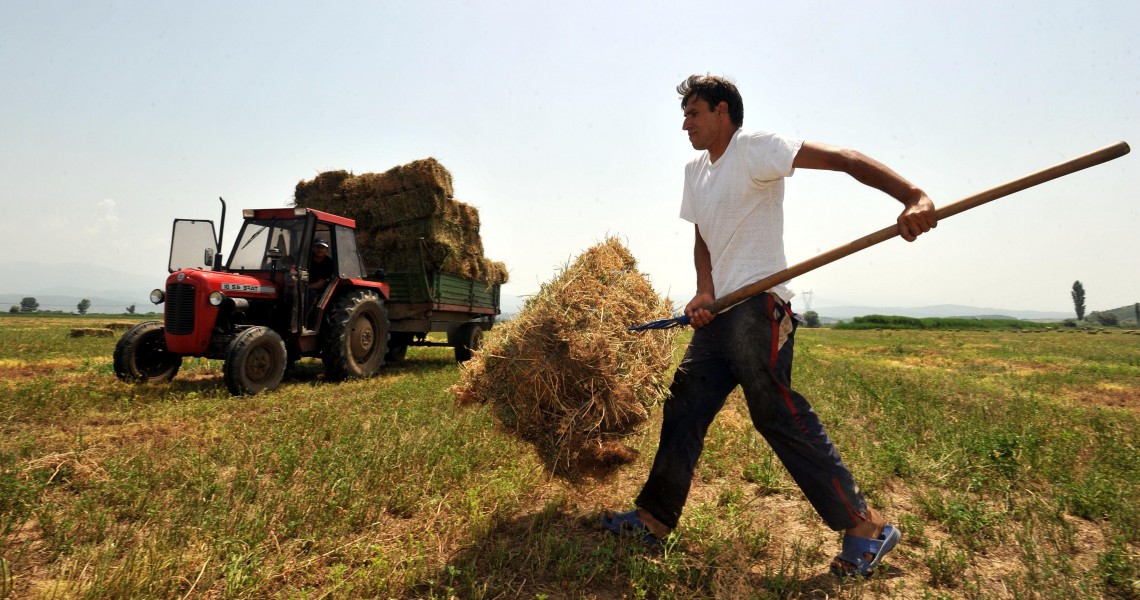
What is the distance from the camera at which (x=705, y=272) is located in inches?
135

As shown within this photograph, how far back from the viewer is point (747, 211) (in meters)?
2.97

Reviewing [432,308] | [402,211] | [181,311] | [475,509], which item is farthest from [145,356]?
[475,509]

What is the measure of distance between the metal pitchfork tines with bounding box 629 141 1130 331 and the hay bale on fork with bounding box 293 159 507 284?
8.31 metres

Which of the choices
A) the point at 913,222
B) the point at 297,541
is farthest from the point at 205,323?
the point at 913,222

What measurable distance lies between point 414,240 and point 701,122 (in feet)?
27.5

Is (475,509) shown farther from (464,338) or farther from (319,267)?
(464,338)

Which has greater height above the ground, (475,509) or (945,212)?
(945,212)

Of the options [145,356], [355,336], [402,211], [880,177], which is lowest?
[145,356]

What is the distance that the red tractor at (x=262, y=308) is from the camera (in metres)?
7.15

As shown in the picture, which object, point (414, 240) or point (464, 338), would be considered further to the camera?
point (464, 338)

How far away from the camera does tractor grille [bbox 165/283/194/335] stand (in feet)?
23.5

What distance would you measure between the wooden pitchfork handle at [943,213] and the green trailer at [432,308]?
795 cm

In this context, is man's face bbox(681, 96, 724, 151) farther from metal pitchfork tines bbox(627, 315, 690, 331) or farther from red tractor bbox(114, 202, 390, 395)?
red tractor bbox(114, 202, 390, 395)

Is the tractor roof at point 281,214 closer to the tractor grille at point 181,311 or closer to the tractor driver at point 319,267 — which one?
the tractor driver at point 319,267
